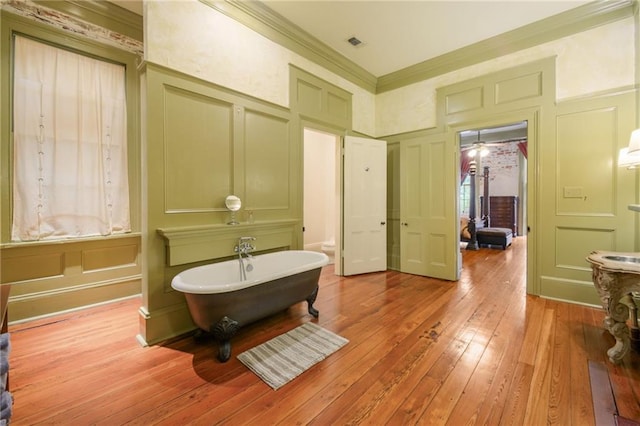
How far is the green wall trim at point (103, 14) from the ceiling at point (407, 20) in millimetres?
97

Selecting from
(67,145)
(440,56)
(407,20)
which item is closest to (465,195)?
(440,56)

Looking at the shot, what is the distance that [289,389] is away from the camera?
1685mm

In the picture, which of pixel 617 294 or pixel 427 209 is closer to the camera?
pixel 617 294

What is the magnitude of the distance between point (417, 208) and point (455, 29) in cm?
240

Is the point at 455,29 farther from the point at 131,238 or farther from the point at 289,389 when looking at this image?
the point at 131,238

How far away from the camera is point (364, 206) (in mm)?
4215

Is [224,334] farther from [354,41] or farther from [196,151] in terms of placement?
[354,41]

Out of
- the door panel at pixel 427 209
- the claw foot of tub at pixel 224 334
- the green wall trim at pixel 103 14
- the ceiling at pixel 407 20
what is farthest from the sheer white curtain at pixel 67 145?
the door panel at pixel 427 209

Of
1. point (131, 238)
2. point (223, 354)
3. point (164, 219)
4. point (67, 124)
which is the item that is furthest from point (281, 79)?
point (223, 354)

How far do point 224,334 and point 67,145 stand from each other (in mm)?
2634

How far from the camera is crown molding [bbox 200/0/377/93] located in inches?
108

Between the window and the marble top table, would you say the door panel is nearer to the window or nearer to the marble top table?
the marble top table

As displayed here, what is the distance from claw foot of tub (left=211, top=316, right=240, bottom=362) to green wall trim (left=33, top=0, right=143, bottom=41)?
133 inches

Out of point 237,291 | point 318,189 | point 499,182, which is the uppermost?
point 499,182
